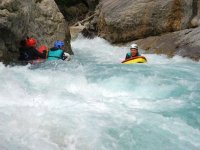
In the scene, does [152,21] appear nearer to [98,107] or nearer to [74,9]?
[74,9]

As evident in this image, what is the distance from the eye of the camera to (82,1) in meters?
25.9

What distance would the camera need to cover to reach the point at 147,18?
57.0 ft

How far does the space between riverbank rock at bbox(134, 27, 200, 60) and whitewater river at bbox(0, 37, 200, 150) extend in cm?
341

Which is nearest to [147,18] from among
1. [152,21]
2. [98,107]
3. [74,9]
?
[152,21]

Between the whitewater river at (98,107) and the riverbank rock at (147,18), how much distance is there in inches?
224

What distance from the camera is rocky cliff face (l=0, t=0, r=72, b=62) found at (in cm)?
1069

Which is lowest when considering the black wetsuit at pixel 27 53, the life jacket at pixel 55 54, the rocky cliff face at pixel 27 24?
the life jacket at pixel 55 54

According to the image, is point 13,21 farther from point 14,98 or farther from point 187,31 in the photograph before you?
point 187,31

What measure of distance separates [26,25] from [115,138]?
658cm

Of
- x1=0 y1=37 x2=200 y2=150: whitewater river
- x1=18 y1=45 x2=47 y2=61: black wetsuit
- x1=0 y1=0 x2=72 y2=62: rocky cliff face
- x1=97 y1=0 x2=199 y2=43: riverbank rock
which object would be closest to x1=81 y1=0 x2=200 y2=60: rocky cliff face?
x1=97 y1=0 x2=199 y2=43: riverbank rock

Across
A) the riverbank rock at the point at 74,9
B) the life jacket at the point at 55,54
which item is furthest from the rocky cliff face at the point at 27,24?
the riverbank rock at the point at 74,9

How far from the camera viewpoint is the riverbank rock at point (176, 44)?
49.6ft

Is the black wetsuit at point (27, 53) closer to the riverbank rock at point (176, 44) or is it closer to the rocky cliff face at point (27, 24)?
the rocky cliff face at point (27, 24)

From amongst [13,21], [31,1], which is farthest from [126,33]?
[13,21]
